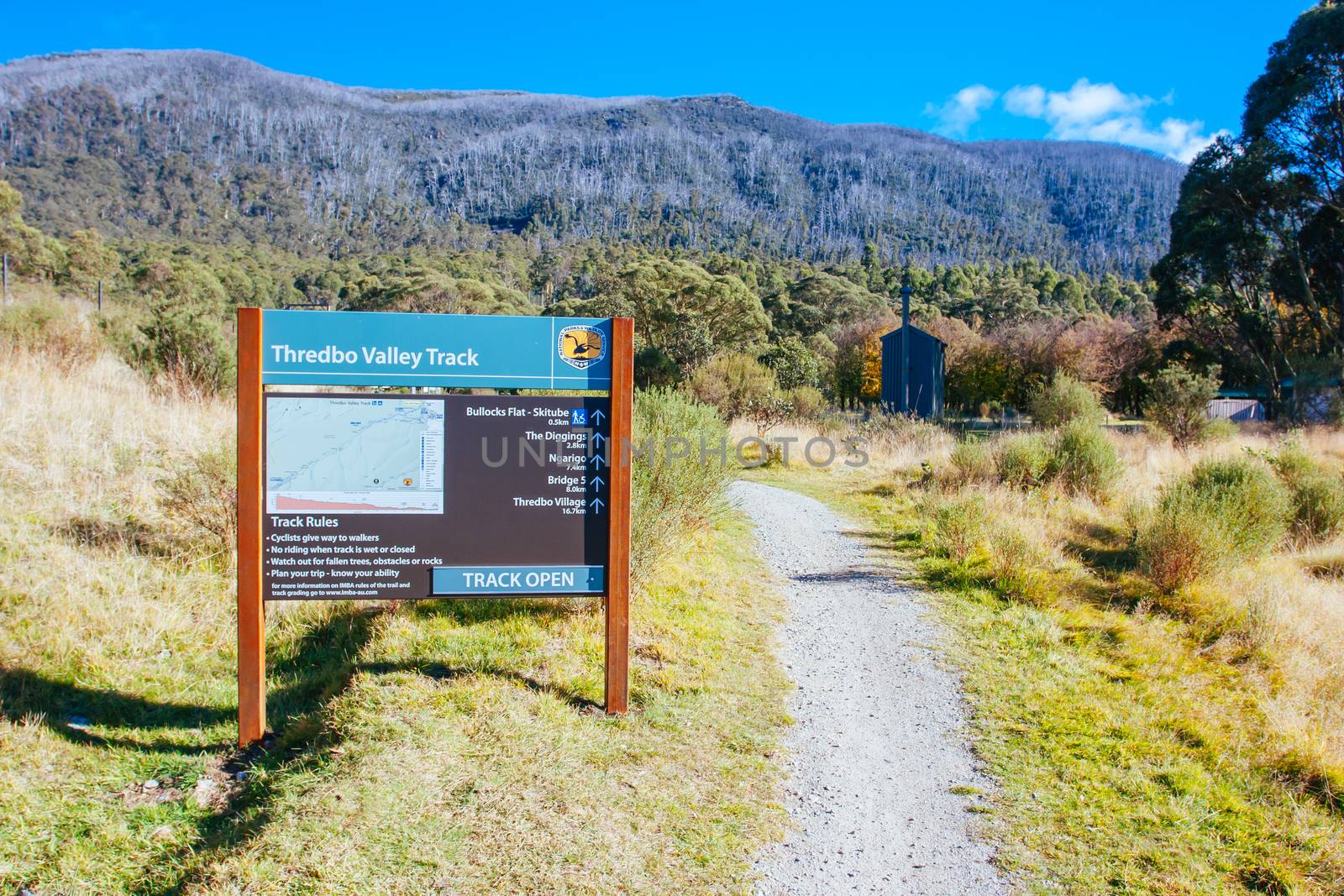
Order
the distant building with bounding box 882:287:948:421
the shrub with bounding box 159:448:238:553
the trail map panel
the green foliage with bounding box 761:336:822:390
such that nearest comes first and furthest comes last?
the trail map panel → the shrub with bounding box 159:448:238:553 → the green foliage with bounding box 761:336:822:390 → the distant building with bounding box 882:287:948:421

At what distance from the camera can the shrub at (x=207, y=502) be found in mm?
6078

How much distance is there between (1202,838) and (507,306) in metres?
38.8

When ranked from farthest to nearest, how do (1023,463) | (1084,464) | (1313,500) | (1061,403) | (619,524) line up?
(1061,403), (1023,463), (1084,464), (1313,500), (619,524)

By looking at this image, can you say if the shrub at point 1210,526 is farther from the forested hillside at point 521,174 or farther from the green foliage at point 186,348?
the forested hillside at point 521,174

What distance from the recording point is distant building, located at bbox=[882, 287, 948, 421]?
87.1ft

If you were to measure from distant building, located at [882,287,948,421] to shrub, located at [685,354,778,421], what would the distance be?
7727 millimetres

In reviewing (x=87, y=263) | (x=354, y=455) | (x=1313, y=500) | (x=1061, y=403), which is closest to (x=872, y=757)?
(x=354, y=455)

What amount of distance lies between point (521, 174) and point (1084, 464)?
413ft

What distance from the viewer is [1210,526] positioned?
6.79 m

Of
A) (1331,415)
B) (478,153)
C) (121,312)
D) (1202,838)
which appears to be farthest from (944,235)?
(1202,838)

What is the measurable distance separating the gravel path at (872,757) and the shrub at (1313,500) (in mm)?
6046

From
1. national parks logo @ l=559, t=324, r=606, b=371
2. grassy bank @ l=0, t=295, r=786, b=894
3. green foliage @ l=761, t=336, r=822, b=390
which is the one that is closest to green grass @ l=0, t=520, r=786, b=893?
grassy bank @ l=0, t=295, r=786, b=894

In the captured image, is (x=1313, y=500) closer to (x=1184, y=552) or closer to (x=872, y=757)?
(x=1184, y=552)

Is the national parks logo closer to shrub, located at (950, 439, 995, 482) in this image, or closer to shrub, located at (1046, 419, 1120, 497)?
shrub, located at (950, 439, 995, 482)
